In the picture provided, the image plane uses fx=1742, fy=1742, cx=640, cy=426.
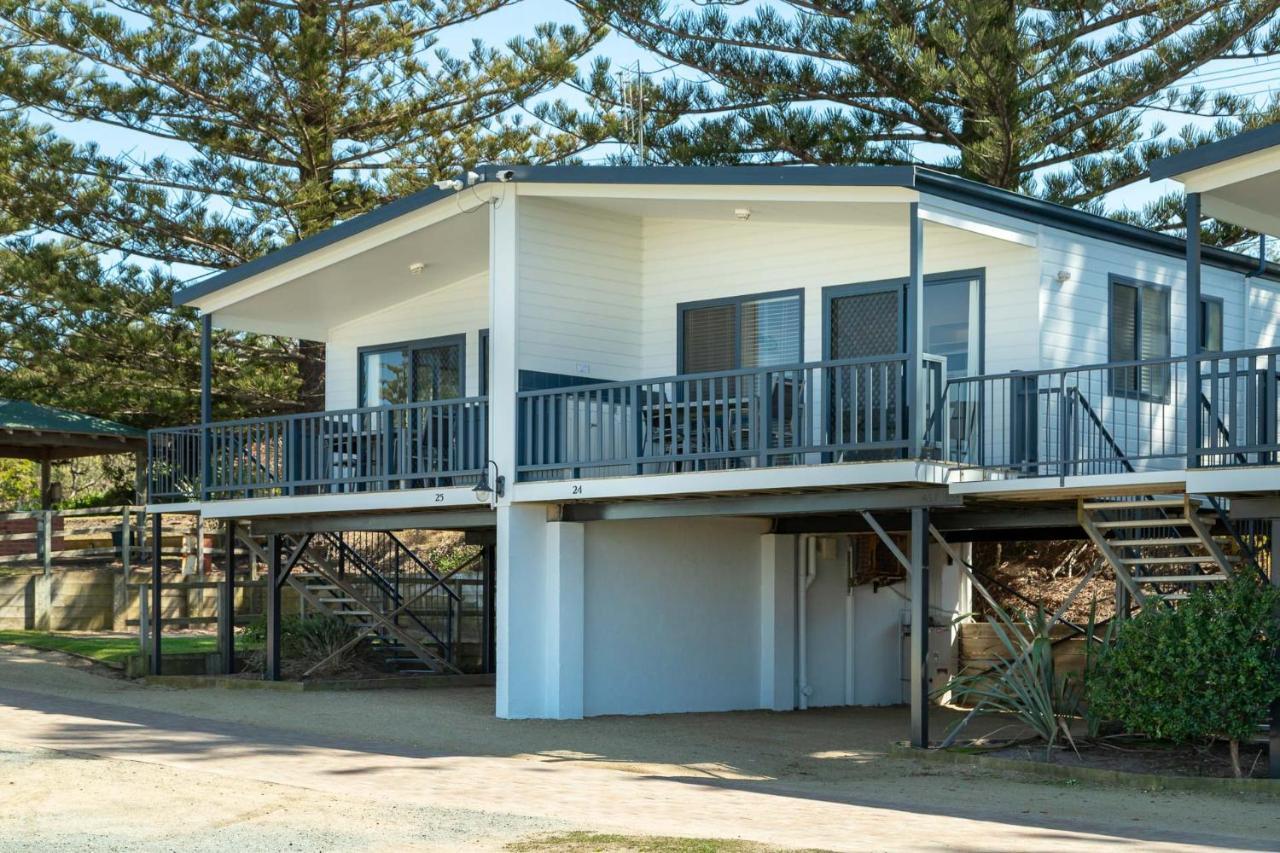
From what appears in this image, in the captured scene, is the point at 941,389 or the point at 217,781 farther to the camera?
the point at 941,389

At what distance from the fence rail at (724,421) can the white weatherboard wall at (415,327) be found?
9.04ft

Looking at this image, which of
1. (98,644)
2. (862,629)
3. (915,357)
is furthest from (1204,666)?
(98,644)

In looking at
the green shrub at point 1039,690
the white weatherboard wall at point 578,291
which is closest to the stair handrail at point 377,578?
the white weatherboard wall at point 578,291

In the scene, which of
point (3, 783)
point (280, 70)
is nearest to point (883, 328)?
point (3, 783)

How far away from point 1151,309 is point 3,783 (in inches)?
490

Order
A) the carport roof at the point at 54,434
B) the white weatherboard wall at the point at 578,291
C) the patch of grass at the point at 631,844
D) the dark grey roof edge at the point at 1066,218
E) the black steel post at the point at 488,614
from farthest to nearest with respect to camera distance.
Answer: the carport roof at the point at 54,434 < the black steel post at the point at 488,614 < the white weatherboard wall at the point at 578,291 < the dark grey roof edge at the point at 1066,218 < the patch of grass at the point at 631,844

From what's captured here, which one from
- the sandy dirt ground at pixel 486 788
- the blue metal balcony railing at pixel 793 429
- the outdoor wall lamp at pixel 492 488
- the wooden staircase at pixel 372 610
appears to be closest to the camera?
the sandy dirt ground at pixel 486 788

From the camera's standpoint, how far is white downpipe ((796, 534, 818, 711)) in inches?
836

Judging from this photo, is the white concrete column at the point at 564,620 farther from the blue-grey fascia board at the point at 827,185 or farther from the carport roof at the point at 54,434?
the carport roof at the point at 54,434

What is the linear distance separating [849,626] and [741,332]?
189 inches

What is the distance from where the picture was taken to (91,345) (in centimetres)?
3100

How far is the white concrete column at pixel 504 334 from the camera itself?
18.3m

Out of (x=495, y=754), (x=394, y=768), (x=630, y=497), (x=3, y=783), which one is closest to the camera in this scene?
(x=3, y=783)

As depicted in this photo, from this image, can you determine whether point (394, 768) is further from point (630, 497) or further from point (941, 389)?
point (941, 389)
